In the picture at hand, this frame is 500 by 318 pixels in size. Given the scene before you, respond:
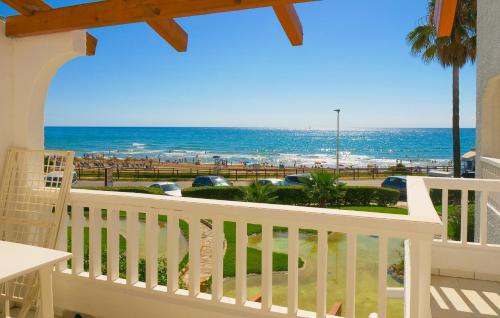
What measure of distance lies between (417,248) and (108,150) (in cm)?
5664

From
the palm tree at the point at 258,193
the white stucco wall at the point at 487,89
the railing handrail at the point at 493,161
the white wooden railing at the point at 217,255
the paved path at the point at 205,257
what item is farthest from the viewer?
the palm tree at the point at 258,193

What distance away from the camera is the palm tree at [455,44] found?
12.8 m

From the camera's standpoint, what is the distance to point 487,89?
6262mm

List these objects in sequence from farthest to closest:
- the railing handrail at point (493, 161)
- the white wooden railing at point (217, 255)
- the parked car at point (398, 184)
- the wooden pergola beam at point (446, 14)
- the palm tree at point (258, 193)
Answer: the parked car at point (398, 184) < the palm tree at point (258, 193) < the railing handrail at point (493, 161) < the wooden pergola beam at point (446, 14) < the white wooden railing at point (217, 255)

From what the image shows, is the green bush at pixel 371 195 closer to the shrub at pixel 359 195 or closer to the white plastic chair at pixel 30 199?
the shrub at pixel 359 195

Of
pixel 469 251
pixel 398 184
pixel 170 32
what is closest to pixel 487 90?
pixel 469 251

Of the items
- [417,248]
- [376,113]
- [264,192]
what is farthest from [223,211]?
[376,113]

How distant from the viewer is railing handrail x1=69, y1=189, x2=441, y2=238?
5.63 feet

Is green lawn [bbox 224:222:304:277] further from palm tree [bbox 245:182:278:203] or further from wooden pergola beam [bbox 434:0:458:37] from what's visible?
wooden pergola beam [bbox 434:0:458:37]

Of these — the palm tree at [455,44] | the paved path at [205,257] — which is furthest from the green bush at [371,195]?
the paved path at [205,257]

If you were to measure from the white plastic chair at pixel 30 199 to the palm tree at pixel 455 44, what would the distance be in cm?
1286

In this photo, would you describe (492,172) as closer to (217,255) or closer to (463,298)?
(463,298)

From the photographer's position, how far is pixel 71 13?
264 centimetres

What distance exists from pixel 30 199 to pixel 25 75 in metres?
0.92
